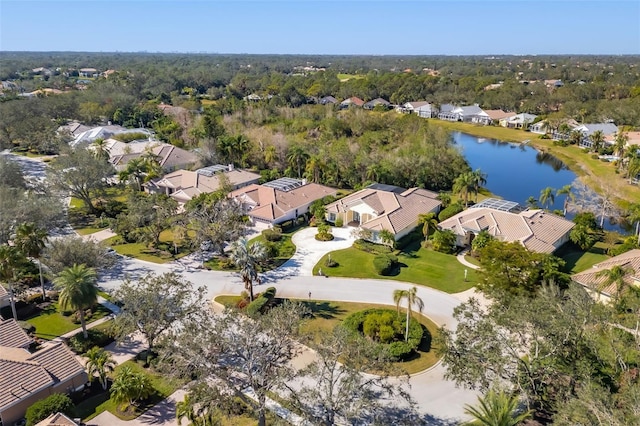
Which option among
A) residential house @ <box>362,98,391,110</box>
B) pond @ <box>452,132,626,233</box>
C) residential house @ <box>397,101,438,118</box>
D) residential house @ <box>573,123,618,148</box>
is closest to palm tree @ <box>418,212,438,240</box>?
pond @ <box>452,132,626,233</box>

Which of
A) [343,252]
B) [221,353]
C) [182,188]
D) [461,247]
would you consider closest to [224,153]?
[182,188]

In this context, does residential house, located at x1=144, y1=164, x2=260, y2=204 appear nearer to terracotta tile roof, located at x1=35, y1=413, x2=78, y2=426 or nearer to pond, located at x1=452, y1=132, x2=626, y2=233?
pond, located at x1=452, y1=132, x2=626, y2=233

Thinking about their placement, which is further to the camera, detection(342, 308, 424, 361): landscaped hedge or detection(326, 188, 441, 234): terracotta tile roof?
detection(326, 188, 441, 234): terracotta tile roof

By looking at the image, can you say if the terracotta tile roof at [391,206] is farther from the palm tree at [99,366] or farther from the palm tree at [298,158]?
the palm tree at [99,366]

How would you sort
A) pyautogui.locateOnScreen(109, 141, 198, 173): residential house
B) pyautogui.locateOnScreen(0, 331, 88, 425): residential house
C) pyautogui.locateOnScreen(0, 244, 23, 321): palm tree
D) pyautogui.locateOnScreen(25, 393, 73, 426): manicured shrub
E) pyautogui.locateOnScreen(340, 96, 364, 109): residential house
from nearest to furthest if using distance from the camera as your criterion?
pyautogui.locateOnScreen(25, 393, 73, 426): manicured shrub → pyautogui.locateOnScreen(0, 331, 88, 425): residential house → pyautogui.locateOnScreen(0, 244, 23, 321): palm tree → pyautogui.locateOnScreen(109, 141, 198, 173): residential house → pyautogui.locateOnScreen(340, 96, 364, 109): residential house

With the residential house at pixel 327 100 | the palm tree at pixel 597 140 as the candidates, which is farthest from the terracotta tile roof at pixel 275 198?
the residential house at pixel 327 100

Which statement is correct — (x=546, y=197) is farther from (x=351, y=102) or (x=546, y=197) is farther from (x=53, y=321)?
(x=351, y=102)
